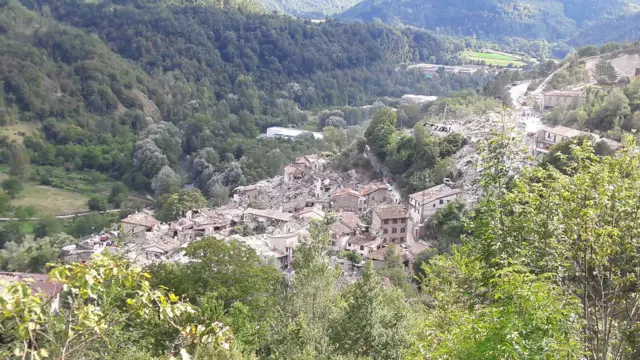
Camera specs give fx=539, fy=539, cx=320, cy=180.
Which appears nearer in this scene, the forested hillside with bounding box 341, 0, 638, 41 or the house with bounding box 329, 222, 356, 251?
the house with bounding box 329, 222, 356, 251

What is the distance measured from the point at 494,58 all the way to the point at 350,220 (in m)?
89.1

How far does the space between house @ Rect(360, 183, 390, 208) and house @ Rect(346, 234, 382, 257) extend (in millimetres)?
5598

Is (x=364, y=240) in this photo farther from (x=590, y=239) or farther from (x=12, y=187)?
(x=12, y=187)

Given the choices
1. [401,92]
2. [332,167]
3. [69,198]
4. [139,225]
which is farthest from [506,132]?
[401,92]

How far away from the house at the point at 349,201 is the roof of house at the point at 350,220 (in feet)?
6.89

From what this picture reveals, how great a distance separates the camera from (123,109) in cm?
6769

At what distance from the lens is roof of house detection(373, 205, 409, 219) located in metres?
28.6

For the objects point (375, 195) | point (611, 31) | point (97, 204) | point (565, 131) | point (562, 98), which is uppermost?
point (611, 31)

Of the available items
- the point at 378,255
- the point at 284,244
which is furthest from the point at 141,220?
the point at 378,255

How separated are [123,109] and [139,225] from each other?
39443mm

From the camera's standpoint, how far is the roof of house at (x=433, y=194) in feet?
92.3

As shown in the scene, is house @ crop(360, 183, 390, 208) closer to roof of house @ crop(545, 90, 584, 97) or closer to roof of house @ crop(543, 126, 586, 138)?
roof of house @ crop(543, 126, 586, 138)

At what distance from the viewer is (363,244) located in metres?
26.7

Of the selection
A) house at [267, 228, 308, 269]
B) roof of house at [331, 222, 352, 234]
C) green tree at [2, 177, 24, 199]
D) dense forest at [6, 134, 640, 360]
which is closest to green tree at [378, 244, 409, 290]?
roof of house at [331, 222, 352, 234]
